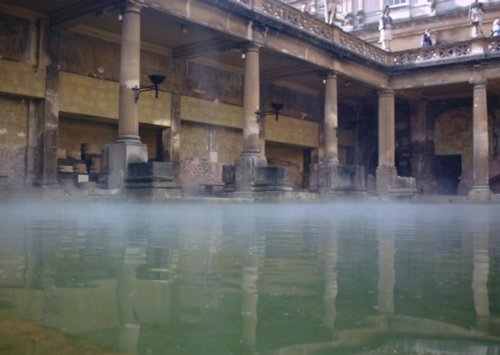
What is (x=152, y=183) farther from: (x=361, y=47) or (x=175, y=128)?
(x=361, y=47)

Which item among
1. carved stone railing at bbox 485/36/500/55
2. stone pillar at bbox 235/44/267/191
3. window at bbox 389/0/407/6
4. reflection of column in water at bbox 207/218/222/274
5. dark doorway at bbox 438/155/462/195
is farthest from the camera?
window at bbox 389/0/407/6

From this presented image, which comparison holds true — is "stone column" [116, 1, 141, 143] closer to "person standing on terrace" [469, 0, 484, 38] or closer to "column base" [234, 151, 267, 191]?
→ "column base" [234, 151, 267, 191]

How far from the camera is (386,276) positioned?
2359 millimetres

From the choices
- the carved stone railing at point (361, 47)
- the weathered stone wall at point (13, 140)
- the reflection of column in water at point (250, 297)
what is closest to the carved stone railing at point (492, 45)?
the carved stone railing at point (361, 47)

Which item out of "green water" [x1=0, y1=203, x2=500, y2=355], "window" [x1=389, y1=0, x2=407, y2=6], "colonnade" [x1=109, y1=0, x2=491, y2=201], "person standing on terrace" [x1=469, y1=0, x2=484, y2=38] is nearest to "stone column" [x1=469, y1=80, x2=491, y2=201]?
"colonnade" [x1=109, y1=0, x2=491, y2=201]

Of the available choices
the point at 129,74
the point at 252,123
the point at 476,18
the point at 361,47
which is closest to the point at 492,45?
the point at 476,18

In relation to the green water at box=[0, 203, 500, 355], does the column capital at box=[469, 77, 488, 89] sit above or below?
above

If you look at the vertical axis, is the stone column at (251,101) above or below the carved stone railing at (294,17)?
below

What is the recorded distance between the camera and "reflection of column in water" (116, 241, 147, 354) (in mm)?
1306

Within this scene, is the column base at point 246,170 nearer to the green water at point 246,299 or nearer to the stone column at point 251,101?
the stone column at point 251,101

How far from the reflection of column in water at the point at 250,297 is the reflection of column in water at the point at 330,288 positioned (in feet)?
0.65

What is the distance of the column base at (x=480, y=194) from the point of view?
2153 cm

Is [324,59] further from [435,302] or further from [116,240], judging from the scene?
[435,302]

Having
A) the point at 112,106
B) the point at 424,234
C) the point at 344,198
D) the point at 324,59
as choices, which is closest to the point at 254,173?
the point at 344,198
